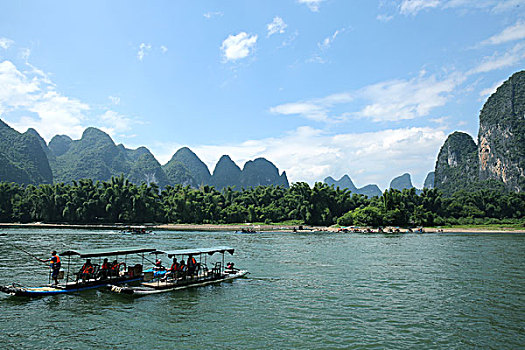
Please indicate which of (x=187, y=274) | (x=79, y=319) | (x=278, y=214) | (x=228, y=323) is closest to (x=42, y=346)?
(x=79, y=319)

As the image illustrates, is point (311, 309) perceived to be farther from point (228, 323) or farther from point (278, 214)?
point (278, 214)

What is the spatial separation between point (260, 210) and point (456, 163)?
123634 millimetres

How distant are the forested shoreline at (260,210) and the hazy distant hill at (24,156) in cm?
6039

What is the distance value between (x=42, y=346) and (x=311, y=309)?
452 inches

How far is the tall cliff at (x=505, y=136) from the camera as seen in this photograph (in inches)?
5775

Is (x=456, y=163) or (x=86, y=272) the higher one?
(x=456, y=163)

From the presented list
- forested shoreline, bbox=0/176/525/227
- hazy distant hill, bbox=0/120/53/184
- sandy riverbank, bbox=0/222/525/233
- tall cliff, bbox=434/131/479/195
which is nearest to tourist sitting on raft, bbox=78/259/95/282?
sandy riverbank, bbox=0/222/525/233

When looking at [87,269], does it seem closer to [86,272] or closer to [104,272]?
[86,272]

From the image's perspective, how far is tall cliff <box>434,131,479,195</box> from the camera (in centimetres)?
17512

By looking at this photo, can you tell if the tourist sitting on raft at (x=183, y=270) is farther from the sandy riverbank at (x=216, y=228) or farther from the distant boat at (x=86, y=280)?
the sandy riverbank at (x=216, y=228)

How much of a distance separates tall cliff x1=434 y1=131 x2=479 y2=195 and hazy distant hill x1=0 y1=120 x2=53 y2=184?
18746cm

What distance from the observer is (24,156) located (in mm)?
169750

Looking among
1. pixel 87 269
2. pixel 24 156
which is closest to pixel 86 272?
pixel 87 269

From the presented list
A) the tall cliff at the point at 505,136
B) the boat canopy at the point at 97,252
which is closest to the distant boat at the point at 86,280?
the boat canopy at the point at 97,252
